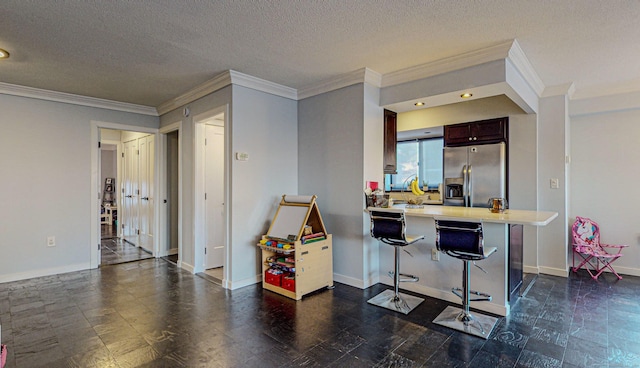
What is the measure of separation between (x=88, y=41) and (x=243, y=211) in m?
2.18

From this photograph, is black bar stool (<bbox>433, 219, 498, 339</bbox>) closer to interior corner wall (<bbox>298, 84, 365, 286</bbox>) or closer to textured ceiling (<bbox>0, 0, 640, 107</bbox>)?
interior corner wall (<bbox>298, 84, 365, 286</bbox>)

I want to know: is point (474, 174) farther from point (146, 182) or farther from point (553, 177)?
point (146, 182)

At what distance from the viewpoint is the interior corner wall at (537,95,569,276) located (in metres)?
4.07

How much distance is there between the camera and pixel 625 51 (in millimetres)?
3025

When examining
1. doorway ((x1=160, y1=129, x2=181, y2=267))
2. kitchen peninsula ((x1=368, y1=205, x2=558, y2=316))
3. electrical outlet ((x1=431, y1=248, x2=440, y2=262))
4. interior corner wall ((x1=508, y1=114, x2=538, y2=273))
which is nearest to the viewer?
kitchen peninsula ((x1=368, y1=205, x2=558, y2=316))

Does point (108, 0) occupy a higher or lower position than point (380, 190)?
higher

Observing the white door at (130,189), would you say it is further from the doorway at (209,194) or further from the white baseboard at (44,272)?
the doorway at (209,194)

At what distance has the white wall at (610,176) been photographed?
13.6 ft

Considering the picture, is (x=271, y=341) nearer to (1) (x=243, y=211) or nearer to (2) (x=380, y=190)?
(1) (x=243, y=211)

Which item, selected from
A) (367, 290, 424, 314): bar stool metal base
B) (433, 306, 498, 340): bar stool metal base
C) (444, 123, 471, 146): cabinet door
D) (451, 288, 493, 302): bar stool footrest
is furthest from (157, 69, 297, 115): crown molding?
(433, 306, 498, 340): bar stool metal base

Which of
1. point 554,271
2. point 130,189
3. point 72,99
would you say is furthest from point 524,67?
point 130,189

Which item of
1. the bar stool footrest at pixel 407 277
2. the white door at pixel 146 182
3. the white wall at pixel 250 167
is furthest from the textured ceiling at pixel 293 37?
the bar stool footrest at pixel 407 277

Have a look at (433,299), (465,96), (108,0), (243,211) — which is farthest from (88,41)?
(433,299)

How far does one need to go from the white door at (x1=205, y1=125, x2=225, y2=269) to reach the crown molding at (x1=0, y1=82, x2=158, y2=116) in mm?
1480
